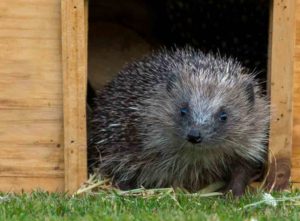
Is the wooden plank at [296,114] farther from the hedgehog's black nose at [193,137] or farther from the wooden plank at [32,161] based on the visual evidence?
the wooden plank at [32,161]

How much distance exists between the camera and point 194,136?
539 cm

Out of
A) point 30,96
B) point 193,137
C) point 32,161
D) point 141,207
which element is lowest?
point 141,207

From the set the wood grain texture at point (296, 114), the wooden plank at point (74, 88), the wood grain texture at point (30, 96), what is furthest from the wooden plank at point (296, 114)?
the wood grain texture at point (30, 96)

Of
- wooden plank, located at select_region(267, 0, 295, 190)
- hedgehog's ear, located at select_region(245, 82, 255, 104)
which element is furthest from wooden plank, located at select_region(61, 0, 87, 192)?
wooden plank, located at select_region(267, 0, 295, 190)

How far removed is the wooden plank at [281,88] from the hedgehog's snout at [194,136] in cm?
71

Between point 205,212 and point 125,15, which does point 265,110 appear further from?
point 125,15

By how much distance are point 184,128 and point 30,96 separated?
1.04m

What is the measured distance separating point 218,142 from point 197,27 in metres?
2.56

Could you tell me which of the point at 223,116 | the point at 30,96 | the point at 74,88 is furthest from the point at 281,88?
the point at 30,96

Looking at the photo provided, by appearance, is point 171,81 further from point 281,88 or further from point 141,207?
point 141,207

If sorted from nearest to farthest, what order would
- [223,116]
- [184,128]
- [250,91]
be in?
1. [184,128]
2. [223,116]
3. [250,91]

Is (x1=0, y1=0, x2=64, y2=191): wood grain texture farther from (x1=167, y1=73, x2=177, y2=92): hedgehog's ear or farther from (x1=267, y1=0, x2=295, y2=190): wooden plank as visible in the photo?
(x1=267, y1=0, x2=295, y2=190): wooden plank

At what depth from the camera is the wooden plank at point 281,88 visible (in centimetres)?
580

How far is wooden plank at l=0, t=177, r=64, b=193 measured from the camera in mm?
5875
